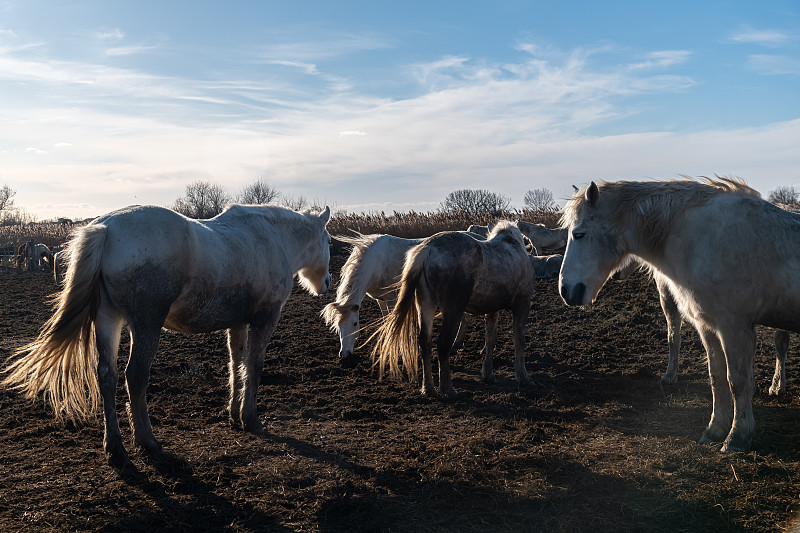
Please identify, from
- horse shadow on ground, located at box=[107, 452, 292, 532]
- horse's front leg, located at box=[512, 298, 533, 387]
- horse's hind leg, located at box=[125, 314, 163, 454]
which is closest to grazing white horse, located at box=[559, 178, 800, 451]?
horse's front leg, located at box=[512, 298, 533, 387]

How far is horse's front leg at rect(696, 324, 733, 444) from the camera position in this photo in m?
4.39

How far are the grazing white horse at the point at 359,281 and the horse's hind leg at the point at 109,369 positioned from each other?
11.2ft

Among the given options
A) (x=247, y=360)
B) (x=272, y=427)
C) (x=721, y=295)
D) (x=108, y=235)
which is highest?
(x=108, y=235)

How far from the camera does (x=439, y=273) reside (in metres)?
6.19

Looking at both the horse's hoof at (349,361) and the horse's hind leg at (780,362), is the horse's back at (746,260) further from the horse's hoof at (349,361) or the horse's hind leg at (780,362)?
the horse's hoof at (349,361)

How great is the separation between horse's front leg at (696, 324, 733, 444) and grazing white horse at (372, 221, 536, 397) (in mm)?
2383

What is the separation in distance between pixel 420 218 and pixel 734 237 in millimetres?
20776

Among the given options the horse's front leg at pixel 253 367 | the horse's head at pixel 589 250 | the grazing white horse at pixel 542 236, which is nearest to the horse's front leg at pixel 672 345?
the horse's head at pixel 589 250

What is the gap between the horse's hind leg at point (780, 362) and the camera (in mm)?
5633

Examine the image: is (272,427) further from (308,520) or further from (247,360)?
(308,520)

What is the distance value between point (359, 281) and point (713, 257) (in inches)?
182

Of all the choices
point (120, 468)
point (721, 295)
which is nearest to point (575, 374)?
point (721, 295)

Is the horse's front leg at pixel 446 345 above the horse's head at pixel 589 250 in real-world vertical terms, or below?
below

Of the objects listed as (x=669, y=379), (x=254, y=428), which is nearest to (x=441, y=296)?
(x=254, y=428)
